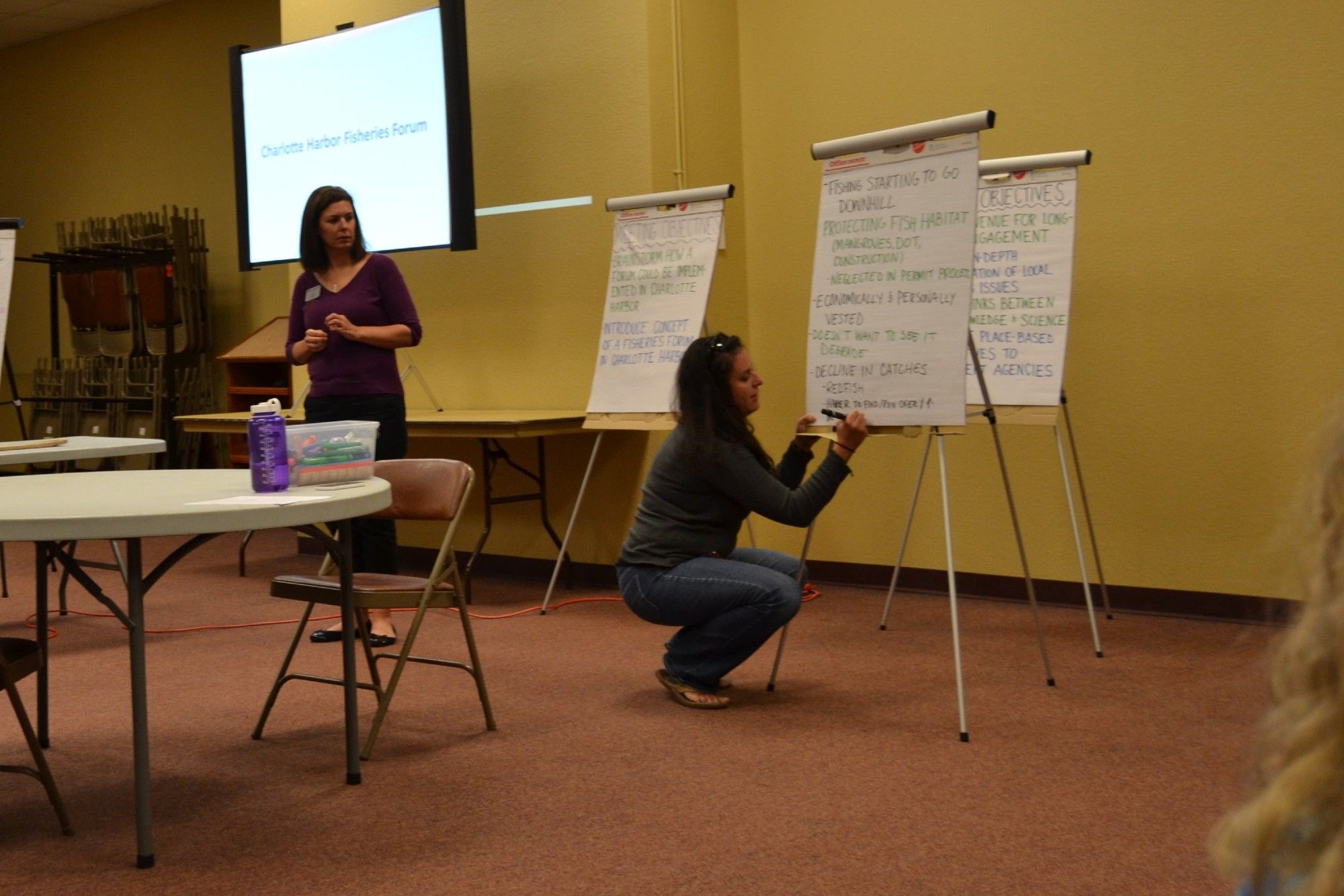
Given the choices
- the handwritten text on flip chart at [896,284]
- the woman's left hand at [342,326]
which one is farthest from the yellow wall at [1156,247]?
the woman's left hand at [342,326]

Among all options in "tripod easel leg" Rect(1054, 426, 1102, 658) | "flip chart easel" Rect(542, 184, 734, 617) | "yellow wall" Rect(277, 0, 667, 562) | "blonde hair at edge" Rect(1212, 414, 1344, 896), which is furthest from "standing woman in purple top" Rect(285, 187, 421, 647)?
"blonde hair at edge" Rect(1212, 414, 1344, 896)

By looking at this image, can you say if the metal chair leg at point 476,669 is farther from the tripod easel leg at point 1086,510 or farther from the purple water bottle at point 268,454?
the tripod easel leg at point 1086,510

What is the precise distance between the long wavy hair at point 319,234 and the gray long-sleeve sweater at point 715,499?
4.49ft

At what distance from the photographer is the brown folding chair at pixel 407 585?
296 centimetres

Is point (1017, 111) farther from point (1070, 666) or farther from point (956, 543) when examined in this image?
point (1070, 666)

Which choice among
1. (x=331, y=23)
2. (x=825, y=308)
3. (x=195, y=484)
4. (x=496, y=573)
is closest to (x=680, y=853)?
(x=195, y=484)

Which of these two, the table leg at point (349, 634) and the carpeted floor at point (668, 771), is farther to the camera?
the table leg at point (349, 634)

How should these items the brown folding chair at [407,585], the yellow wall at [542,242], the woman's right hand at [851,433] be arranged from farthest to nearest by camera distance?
the yellow wall at [542,242] < the woman's right hand at [851,433] < the brown folding chair at [407,585]

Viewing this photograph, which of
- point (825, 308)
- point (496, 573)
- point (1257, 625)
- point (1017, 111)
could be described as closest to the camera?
point (825, 308)

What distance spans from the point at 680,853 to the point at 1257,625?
2.32 metres

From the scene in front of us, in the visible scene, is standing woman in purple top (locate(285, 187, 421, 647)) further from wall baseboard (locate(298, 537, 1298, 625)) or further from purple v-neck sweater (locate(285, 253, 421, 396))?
wall baseboard (locate(298, 537, 1298, 625))

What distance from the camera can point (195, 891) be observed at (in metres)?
2.27

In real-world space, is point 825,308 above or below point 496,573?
above

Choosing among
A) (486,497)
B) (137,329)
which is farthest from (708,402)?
(137,329)
